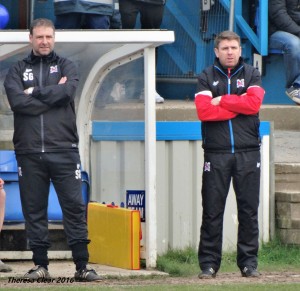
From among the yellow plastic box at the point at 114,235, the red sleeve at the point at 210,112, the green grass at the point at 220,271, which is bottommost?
the green grass at the point at 220,271

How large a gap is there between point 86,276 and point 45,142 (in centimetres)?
114

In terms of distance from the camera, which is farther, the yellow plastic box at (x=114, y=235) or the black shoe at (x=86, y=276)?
the yellow plastic box at (x=114, y=235)

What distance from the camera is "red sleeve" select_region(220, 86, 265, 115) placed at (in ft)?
30.7

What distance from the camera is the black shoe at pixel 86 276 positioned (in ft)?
31.0

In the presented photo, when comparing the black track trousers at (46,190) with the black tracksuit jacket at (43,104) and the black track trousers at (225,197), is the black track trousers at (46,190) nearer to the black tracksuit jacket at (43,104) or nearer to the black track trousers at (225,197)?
the black tracksuit jacket at (43,104)

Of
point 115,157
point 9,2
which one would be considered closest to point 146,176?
point 115,157

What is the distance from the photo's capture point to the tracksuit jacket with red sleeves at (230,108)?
940 centimetres

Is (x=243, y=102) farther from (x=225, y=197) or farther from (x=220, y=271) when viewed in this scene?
(x=220, y=271)

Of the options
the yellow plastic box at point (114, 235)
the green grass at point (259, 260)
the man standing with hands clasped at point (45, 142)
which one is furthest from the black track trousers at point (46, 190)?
the green grass at point (259, 260)

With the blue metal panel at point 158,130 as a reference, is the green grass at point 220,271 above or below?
below

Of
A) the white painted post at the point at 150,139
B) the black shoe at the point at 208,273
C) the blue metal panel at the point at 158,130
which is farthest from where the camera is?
the blue metal panel at the point at 158,130

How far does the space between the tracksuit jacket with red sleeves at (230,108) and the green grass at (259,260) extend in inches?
54.3

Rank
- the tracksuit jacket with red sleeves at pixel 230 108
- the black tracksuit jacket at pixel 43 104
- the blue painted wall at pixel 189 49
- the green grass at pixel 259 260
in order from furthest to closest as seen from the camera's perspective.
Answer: the blue painted wall at pixel 189 49, the green grass at pixel 259 260, the tracksuit jacket with red sleeves at pixel 230 108, the black tracksuit jacket at pixel 43 104

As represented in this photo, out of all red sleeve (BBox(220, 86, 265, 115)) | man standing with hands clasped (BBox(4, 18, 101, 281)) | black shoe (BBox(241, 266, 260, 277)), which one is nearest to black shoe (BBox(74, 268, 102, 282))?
man standing with hands clasped (BBox(4, 18, 101, 281))
